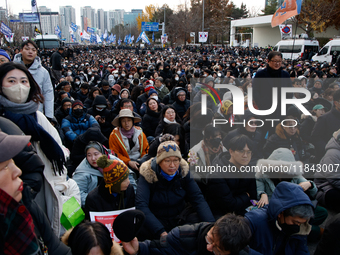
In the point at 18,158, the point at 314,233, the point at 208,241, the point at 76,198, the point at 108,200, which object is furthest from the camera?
the point at 314,233

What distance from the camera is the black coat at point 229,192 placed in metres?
2.97

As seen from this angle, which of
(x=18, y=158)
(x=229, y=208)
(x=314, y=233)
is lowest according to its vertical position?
(x=314, y=233)

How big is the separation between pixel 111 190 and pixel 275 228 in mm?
1482

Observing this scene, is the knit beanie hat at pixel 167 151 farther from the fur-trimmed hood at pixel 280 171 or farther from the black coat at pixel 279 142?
the black coat at pixel 279 142

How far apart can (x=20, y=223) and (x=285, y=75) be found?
14.2 ft

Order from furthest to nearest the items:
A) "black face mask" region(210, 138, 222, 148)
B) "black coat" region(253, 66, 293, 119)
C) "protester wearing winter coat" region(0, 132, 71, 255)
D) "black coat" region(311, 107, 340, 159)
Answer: "black coat" region(311, 107, 340, 159) < "black coat" region(253, 66, 293, 119) < "black face mask" region(210, 138, 222, 148) < "protester wearing winter coat" region(0, 132, 71, 255)

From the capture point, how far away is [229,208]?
9.75 feet

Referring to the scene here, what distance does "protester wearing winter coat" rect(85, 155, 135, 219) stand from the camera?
8.13 feet

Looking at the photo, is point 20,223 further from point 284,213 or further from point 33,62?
point 33,62

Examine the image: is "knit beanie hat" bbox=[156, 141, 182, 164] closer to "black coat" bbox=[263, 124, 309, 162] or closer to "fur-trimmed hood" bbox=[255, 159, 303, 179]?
"fur-trimmed hood" bbox=[255, 159, 303, 179]

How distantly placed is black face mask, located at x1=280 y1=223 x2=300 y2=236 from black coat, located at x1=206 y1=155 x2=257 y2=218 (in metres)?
0.88

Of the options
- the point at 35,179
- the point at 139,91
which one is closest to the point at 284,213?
the point at 35,179

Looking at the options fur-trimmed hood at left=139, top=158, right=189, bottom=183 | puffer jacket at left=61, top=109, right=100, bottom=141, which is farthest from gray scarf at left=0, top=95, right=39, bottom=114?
puffer jacket at left=61, top=109, right=100, bottom=141

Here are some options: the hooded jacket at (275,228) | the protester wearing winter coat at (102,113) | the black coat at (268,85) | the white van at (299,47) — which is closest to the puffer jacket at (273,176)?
the hooded jacket at (275,228)
